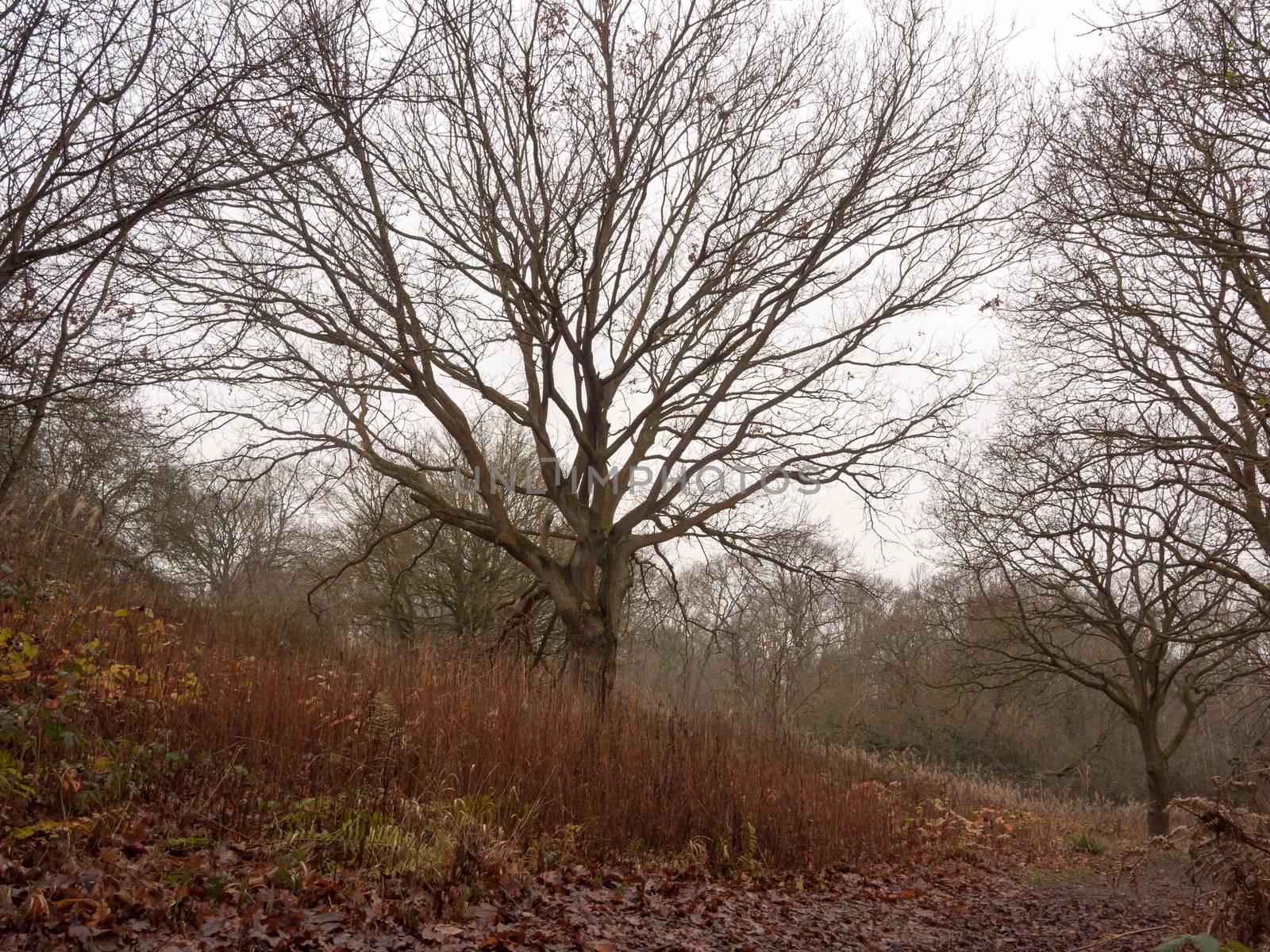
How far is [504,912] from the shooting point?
162 inches

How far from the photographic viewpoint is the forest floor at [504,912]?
10.5 ft

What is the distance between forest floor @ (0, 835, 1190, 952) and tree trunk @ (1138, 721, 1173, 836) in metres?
10.5

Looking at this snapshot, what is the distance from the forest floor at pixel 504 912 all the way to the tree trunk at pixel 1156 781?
10474 mm

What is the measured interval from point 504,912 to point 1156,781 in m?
16.1

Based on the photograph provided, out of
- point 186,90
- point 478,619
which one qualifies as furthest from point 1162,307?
point 478,619

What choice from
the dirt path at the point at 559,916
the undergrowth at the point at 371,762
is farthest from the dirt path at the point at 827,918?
the undergrowth at the point at 371,762

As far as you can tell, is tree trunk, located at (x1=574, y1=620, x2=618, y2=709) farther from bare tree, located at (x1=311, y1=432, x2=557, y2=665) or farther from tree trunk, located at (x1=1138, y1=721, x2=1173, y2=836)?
tree trunk, located at (x1=1138, y1=721, x2=1173, y2=836)

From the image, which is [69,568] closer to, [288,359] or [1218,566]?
[288,359]

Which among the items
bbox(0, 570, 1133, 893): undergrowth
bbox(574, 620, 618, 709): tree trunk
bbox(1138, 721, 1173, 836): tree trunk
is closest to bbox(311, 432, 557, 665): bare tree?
bbox(574, 620, 618, 709): tree trunk

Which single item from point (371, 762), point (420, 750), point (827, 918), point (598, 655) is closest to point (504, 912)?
point (420, 750)

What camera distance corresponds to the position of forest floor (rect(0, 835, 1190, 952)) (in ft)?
10.5

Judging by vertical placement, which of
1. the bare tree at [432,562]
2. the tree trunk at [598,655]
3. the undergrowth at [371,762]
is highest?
the bare tree at [432,562]

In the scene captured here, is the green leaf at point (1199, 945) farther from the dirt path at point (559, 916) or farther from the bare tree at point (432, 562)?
the bare tree at point (432, 562)

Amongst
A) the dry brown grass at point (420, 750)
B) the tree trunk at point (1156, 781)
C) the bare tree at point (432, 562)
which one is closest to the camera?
the dry brown grass at point (420, 750)
